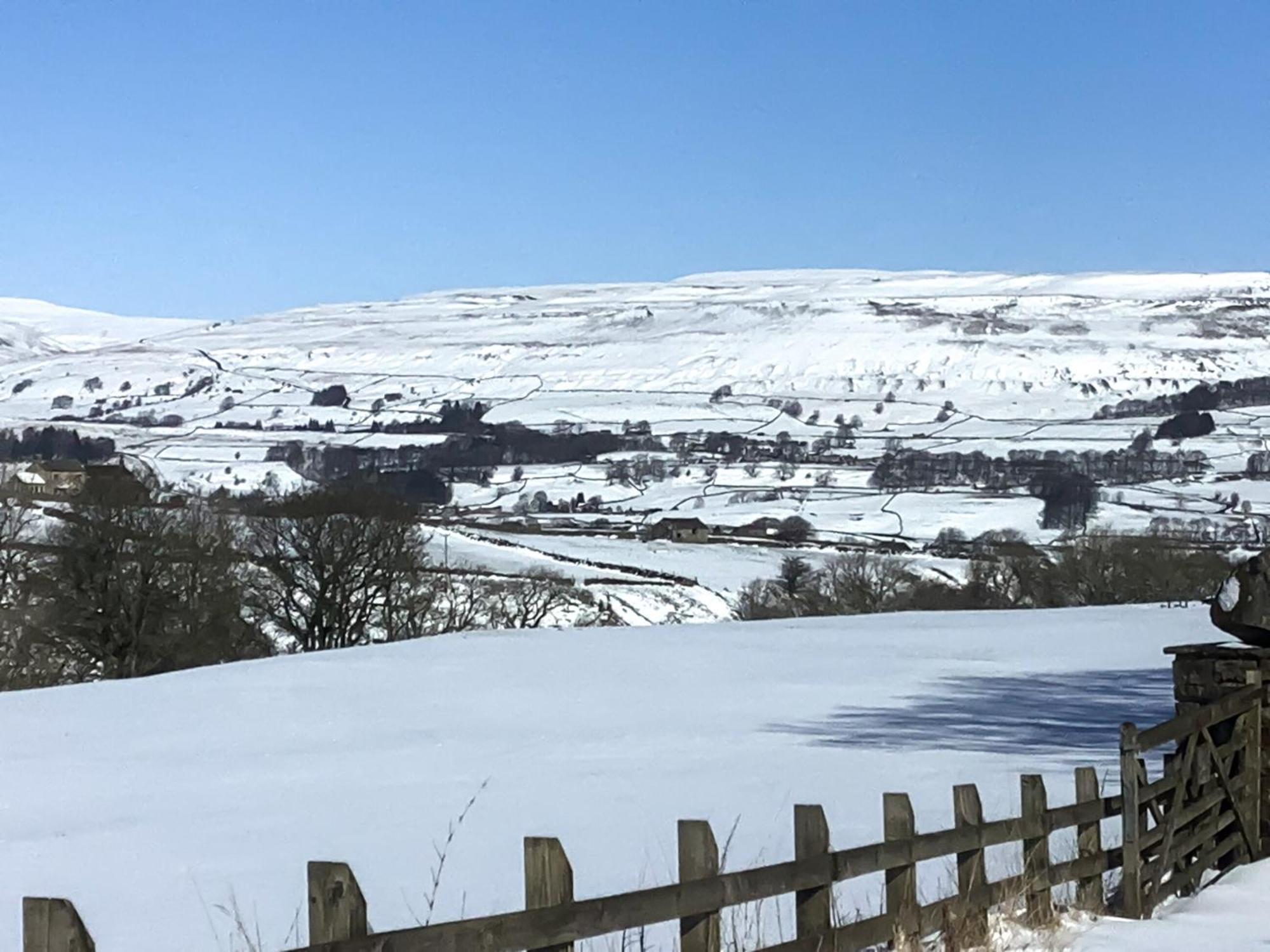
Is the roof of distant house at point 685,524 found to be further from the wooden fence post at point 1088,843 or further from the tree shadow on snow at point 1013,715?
the wooden fence post at point 1088,843

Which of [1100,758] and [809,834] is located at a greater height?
[809,834]

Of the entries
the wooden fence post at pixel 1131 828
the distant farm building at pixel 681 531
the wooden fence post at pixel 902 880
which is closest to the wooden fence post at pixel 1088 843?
the wooden fence post at pixel 1131 828

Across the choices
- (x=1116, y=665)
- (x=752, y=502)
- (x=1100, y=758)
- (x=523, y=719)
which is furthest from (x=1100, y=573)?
(x=752, y=502)

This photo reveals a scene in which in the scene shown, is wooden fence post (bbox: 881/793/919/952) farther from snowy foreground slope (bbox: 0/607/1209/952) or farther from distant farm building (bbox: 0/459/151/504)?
distant farm building (bbox: 0/459/151/504)

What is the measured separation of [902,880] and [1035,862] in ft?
4.81

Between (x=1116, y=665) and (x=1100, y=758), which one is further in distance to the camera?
(x=1116, y=665)

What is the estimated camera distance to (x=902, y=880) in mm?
7340

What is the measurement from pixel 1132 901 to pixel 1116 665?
65.6 ft

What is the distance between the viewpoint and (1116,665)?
28.4 meters

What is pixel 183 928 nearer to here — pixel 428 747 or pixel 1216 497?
pixel 428 747

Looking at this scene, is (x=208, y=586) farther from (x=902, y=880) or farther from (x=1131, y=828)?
(x=902, y=880)

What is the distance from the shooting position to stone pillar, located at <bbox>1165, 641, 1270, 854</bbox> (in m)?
10.7

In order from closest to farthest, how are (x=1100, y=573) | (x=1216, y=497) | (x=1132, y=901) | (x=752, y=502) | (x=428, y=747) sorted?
1. (x=1132, y=901)
2. (x=428, y=747)
3. (x=1100, y=573)
4. (x=1216, y=497)
5. (x=752, y=502)

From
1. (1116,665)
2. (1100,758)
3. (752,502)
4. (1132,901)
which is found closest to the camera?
(1132,901)
